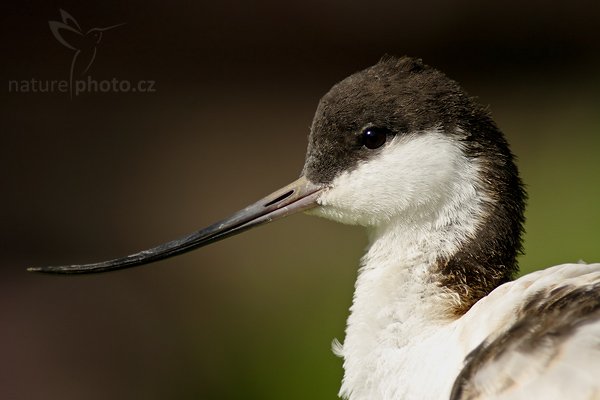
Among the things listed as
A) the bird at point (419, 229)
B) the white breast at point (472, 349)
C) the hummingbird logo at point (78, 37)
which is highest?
the hummingbird logo at point (78, 37)

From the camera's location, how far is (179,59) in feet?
17.1

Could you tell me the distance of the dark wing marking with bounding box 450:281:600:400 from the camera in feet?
5.85

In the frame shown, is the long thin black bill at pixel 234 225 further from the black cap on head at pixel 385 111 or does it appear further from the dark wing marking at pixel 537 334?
the dark wing marking at pixel 537 334

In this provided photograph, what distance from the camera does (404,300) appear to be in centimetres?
213

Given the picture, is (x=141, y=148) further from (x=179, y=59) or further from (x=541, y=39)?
(x=541, y=39)

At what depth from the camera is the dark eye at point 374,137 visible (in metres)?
2.28

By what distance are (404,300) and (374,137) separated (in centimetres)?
40

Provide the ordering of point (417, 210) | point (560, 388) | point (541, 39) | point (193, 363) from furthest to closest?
point (541, 39)
point (193, 363)
point (417, 210)
point (560, 388)

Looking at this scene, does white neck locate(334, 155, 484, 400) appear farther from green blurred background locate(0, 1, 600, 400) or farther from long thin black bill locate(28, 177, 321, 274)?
green blurred background locate(0, 1, 600, 400)

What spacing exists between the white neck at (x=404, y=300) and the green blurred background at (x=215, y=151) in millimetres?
2278

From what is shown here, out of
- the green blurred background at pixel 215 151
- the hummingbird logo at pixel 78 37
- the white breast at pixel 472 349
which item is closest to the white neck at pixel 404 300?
the white breast at pixel 472 349

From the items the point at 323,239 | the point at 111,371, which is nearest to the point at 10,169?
the point at 111,371

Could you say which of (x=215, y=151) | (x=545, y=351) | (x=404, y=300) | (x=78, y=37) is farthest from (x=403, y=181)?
(x=78, y=37)

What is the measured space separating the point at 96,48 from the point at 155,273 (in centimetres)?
122
